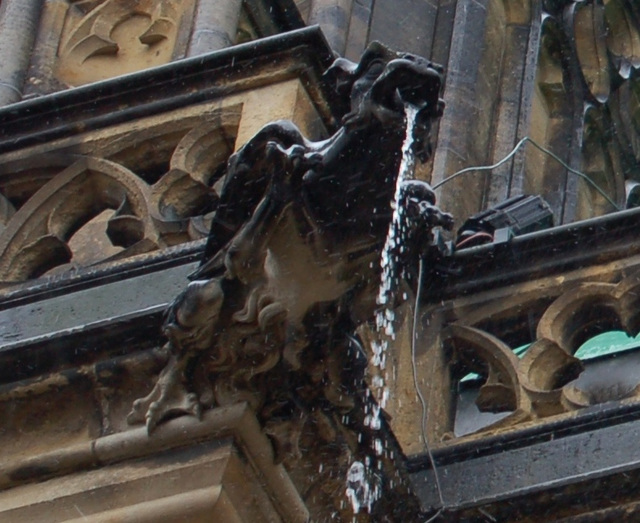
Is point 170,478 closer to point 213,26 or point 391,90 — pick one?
point 391,90

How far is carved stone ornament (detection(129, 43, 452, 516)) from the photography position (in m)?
7.86

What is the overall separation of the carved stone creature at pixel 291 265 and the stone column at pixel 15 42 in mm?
3283

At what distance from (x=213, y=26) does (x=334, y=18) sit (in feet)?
11.4

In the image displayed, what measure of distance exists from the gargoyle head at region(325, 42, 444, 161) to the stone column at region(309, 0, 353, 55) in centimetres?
609

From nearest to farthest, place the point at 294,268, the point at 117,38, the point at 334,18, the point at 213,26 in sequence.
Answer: the point at 294,268 < the point at 213,26 < the point at 117,38 < the point at 334,18

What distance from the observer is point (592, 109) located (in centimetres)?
1538

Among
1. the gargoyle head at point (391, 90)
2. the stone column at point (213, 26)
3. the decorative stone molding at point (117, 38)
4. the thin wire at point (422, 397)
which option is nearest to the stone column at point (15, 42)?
the decorative stone molding at point (117, 38)

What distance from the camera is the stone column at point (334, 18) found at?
14243mm

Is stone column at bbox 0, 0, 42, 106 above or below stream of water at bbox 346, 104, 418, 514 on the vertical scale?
above

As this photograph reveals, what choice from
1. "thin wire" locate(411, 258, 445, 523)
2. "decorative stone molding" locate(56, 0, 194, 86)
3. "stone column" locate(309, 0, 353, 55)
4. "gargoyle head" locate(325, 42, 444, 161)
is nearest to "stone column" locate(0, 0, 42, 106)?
"decorative stone molding" locate(56, 0, 194, 86)

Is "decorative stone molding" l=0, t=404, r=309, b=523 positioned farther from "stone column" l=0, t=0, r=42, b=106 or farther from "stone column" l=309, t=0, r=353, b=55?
"stone column" l=309, t=0, r=353, b=55


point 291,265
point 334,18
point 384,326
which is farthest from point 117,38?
point 291,265

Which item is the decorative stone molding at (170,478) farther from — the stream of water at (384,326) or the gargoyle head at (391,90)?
the gargoyle head at (391,90)

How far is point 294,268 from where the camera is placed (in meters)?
7.96
